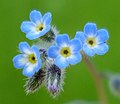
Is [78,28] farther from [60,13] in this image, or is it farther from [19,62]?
[19,62]

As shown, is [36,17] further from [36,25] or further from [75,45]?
[75,45]

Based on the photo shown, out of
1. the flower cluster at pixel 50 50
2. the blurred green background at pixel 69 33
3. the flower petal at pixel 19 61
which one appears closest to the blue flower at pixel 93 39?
the flower cluster at pixel 50 50

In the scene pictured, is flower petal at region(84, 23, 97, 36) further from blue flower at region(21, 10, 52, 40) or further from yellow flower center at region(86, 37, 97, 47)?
blue flower at region(21, 10, 52, 40)

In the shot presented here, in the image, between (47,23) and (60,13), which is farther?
(60,13)

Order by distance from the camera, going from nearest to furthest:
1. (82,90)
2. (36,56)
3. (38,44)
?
1. (36,56)
2. (38,44)
3. (82,90)

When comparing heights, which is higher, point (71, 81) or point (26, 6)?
point (26, 6)

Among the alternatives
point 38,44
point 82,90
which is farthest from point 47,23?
point 82,90
